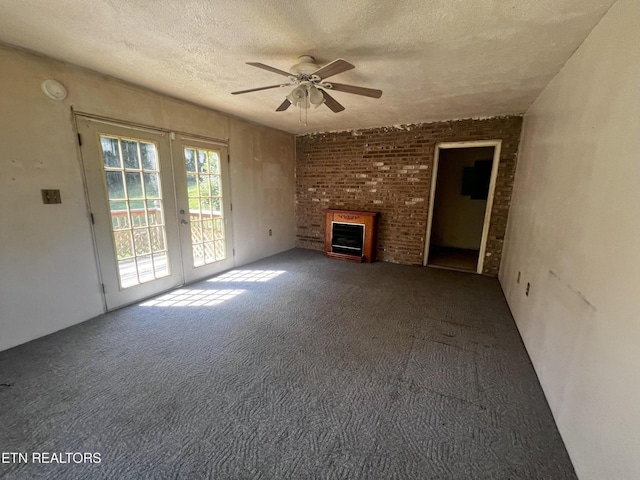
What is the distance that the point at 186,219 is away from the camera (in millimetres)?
3455

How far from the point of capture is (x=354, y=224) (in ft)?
15.7

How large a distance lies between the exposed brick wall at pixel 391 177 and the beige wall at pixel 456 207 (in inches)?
56.6

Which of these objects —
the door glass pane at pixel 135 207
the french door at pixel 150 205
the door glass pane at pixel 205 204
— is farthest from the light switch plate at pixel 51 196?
the door glass pane at pixel 205 204

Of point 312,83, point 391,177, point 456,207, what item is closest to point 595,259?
point 312,83

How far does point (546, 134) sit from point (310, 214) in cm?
390

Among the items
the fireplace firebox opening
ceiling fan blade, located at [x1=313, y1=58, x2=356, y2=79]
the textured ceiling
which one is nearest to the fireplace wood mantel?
the fireplace firebox opening

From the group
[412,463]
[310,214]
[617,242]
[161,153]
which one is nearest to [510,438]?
[412,463]

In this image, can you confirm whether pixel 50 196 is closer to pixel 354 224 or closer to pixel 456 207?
pixel 354 224

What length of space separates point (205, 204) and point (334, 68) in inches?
106

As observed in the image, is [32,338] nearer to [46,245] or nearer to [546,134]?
[46,245]

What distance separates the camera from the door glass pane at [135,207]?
2.70 metres

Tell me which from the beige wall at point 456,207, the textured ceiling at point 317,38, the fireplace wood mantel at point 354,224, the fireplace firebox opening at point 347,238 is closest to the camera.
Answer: the textured ceiling at point 317,38

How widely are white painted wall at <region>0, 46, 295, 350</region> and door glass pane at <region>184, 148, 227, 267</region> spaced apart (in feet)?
1.99

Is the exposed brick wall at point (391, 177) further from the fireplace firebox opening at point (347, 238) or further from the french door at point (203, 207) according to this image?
the french door at point (203, 207)
